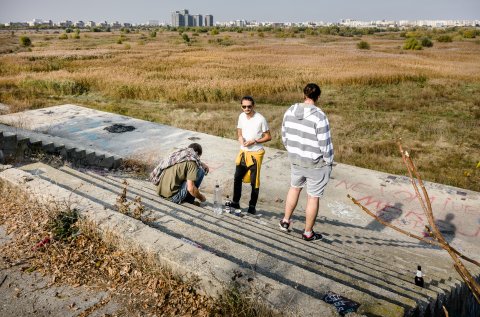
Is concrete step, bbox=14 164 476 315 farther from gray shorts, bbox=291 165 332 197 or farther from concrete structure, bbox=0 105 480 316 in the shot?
gray shorts, bbox=291 165 332 197

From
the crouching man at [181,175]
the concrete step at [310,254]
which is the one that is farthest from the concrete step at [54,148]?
the crouching man at [181,175]

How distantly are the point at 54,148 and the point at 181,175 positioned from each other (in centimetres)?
435

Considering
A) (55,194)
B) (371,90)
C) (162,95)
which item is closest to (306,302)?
(55,194)

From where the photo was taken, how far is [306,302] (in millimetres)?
2514

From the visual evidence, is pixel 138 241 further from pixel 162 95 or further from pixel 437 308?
pixel 162 95

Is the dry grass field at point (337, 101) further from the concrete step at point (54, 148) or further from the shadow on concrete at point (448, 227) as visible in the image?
the concrete step at point (54, 148)

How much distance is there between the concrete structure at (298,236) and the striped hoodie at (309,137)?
0.97 metres

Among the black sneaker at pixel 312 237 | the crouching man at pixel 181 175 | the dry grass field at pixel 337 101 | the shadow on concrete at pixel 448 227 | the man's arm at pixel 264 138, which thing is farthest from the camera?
the dry grass field at pixel 337 101

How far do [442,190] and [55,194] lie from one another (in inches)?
252

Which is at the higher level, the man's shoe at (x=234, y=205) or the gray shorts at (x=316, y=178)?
the gray shorts at (x=316, y=178)

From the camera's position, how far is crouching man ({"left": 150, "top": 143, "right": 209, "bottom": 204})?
192 inches

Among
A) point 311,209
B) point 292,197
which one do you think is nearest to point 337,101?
point 292,197

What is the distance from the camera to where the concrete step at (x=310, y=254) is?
2874mm

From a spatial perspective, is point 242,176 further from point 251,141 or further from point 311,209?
point 311,209
